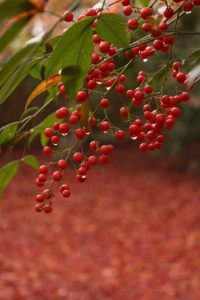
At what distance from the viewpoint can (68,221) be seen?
261 inches

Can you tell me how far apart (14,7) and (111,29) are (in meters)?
0.34

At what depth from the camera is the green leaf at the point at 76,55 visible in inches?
31.2

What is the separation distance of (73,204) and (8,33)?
22.5 feet

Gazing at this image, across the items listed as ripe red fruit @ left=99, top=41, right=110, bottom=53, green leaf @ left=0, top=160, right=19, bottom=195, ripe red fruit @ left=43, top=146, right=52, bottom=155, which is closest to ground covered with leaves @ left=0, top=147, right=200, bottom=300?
green leaf @ left=0, top=160, right=19, bottom=195

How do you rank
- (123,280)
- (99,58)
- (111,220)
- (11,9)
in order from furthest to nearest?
(111,220) < (123,280) < (99,58) < (11,9)

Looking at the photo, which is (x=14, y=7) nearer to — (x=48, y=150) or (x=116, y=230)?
(x=48, y=150)

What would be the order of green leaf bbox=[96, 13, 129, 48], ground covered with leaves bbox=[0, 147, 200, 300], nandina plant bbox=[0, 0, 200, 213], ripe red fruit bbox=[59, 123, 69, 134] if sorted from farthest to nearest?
ground covered with leaves bbox=[0, 147, 200, 300] < ripe red fruit bbox=[59, 123, 69, 134] < green leaf bbox=[96, 13, 129, 48] < nandina plant bbox=[0, 0, 200, 213]

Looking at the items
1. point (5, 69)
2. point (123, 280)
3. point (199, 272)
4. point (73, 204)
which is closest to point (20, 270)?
point (123, 280)

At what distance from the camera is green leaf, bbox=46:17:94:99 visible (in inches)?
31.2

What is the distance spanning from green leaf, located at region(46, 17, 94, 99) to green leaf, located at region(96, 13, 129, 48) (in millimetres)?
67

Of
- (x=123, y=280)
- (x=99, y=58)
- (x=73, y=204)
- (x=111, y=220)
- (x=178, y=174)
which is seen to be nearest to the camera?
(x=99, y=58)

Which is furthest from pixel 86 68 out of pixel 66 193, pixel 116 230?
pixel 116 230

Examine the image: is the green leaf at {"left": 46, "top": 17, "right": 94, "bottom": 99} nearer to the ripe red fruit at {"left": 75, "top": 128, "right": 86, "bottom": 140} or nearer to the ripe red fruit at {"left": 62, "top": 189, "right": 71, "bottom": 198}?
the ripe red fruit at {"left": 75, "top": 128, "right": 86, "bottom": 140}

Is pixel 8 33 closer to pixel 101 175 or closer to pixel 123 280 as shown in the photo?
pixel 123 280
